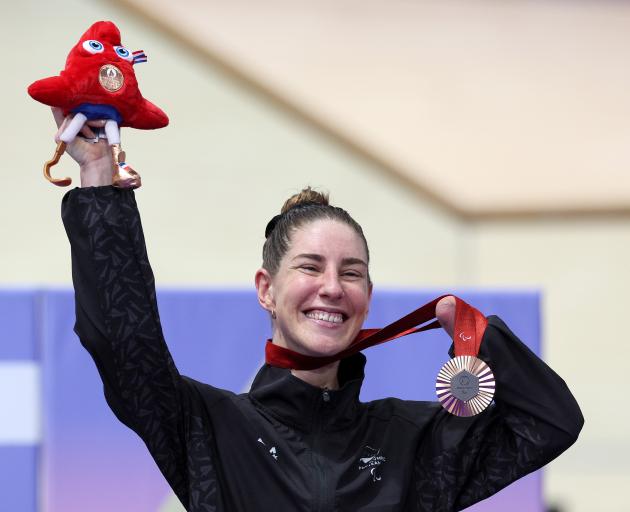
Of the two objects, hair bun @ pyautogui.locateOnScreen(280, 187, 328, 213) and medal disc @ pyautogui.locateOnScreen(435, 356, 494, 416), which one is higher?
hair bun @ pyautogui.locateOnScreen(280, 187, 328, 213)

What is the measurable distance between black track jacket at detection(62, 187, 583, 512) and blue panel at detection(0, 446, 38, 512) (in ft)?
2.38

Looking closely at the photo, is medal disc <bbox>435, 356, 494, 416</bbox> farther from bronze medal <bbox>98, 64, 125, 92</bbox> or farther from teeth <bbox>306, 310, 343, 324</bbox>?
bronze medal <bbox>98, 64, 125, 92</bbox>

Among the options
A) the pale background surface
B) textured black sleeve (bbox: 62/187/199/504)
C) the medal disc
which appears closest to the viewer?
textured black sleeve (bbox: 62/187/199/504)

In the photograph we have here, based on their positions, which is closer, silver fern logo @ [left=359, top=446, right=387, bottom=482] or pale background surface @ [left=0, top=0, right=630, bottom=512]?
Result: silver fern logo @ [left=359, top=446, right=387, bottom=482]

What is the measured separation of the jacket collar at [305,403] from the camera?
1515 millimetres

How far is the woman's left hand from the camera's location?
1553 millimetres

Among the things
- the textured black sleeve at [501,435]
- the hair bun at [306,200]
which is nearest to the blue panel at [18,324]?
the hair bun at [306,200]

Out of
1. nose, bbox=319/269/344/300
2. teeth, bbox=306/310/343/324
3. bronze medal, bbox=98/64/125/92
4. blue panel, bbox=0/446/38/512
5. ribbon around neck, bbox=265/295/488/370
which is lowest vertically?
blue panel, bbox=0/446/38/512

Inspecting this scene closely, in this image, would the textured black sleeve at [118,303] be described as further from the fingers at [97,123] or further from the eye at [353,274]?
the eye at [353,274]

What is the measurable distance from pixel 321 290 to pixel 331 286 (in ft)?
0.05

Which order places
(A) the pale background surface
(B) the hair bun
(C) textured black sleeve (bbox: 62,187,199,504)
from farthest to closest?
(A) the pale background surface
(B) the hair bun
(C) textured black sleeve (bbox: 62,187,199,504)

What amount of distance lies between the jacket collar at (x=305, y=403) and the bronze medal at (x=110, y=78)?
462 mm

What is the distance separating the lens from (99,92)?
1396 millimetres

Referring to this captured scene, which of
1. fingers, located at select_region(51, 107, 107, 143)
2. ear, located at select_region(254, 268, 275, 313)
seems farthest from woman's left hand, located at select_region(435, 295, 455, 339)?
fingers, located at select_region(51, 107, 107, 143)
